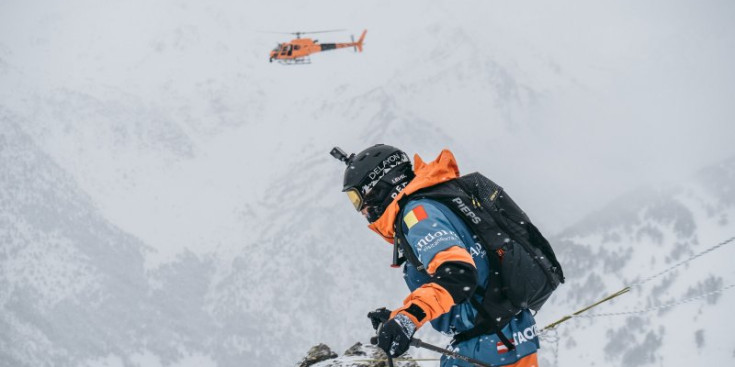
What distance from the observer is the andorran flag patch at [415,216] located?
4.87 metres

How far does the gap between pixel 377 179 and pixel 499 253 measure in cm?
123

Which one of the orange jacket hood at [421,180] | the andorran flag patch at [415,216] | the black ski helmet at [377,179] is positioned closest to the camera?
the andorran flag patch at [415,216]

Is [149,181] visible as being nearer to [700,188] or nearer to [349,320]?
[349,320]

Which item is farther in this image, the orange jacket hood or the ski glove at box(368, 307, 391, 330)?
the orange jacket hood

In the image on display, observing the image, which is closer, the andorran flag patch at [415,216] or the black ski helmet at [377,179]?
the andorran flag patch at [415,216]

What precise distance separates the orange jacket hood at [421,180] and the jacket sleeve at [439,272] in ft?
1.25

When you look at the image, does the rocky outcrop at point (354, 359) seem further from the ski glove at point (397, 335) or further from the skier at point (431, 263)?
the ski glove at point (397, 335)

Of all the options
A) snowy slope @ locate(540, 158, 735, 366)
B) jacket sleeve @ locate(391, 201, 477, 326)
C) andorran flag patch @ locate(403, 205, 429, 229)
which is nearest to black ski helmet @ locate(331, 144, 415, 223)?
andorran flag patch @ locate(403, 205, 429, 229)

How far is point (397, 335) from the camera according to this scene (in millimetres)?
4562

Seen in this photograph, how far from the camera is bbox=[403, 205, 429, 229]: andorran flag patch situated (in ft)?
16.0

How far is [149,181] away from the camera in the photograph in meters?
186

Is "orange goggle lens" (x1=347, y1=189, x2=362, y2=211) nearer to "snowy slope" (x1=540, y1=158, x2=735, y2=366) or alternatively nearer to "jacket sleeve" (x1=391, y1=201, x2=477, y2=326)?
"jacket sleeve" (x1=391, y1=201, x2=477, y2=326)

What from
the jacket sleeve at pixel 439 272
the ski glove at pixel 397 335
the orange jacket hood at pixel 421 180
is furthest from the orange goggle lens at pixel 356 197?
the ski glove at pixel 397 335

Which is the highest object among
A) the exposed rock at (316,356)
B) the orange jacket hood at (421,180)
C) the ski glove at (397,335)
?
the exposed rock at (316,356)
